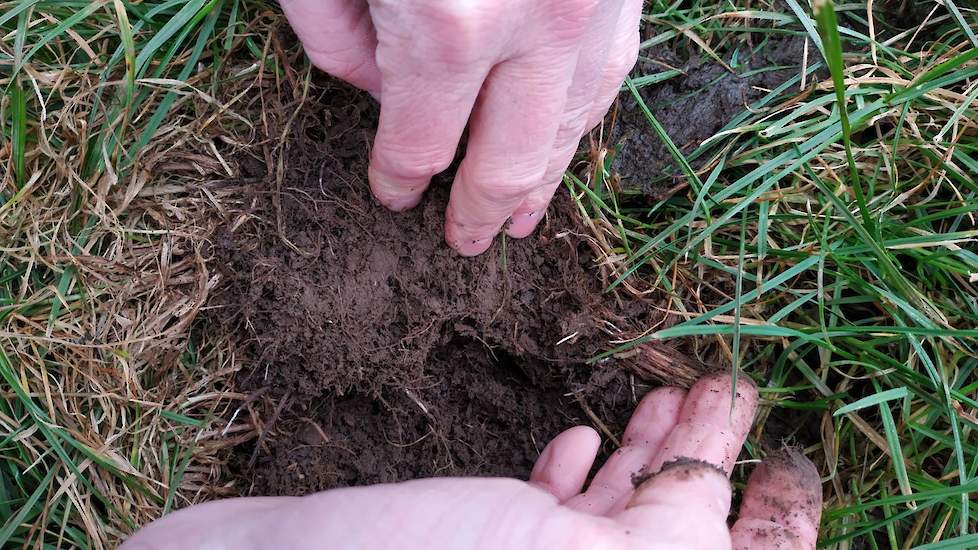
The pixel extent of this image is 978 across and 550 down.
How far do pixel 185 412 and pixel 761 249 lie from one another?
117cm

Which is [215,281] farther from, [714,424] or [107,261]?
[714,424]

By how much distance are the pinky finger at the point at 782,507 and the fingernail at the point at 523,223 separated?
636 mm

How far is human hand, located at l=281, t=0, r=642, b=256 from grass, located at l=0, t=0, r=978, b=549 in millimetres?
243

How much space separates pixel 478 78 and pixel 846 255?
809mm

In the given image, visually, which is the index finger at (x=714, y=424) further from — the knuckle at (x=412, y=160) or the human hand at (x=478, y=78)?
the knuckle at (x=412, y=160)

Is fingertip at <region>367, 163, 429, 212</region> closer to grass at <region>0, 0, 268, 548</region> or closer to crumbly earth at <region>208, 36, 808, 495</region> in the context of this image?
crumbly earth at <region>208, 36, 808, 495</region>

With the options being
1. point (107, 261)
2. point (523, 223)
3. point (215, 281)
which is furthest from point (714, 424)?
point (107, 261)

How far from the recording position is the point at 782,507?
4.30 ft

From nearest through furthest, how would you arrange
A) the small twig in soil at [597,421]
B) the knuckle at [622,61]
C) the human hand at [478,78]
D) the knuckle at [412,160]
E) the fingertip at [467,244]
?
the human hand at [478,78], the knuckle at [412,160], the knuckle at [622,61], the fingertip at [467,244], the small twig in soil at [597,421]

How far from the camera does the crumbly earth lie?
1.35 meters

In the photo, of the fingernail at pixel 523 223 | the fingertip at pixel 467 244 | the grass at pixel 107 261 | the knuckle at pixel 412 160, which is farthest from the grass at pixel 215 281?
the knuckle at pixel 412 160

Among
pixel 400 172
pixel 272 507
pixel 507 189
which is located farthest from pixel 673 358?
pixel 272 507

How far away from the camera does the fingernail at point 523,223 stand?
136cm

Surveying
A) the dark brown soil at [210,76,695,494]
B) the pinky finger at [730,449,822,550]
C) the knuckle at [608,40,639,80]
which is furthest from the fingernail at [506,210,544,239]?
the pinky finger at [730,449,822,550]
